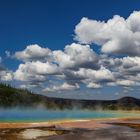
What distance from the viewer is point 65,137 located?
118 ft

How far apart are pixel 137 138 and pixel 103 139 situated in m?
3.56

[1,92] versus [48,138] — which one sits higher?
[1,92]

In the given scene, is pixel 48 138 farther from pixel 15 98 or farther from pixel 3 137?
pixel 15 98

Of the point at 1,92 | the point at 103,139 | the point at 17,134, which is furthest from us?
the point at 1,92

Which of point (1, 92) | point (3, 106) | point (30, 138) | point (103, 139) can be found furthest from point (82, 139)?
point (1, 92)

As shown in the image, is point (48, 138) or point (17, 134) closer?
point (48, 138)

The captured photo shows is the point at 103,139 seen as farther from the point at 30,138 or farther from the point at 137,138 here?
the point at 30,138

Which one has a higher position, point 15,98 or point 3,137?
point 15,98

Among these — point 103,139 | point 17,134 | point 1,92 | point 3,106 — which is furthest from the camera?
point 1,92

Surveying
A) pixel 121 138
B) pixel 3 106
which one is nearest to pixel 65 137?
pixel 121 138

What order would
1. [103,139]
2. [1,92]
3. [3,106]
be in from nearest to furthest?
[103,139], [3,106], [1,92]

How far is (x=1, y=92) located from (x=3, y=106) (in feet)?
51.8

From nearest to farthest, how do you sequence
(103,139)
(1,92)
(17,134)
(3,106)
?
1. (103,139)
2. (17,134)
3. (3,106)
4. (1,92)

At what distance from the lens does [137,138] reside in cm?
3578
